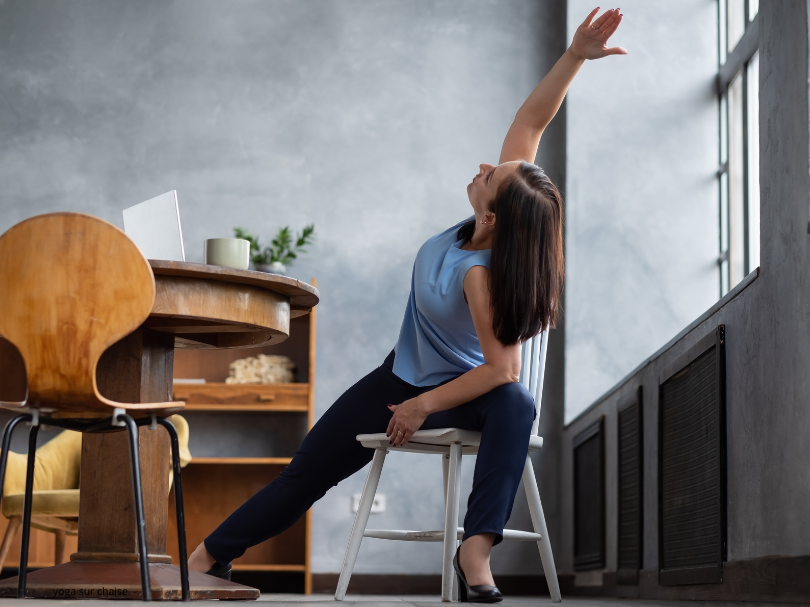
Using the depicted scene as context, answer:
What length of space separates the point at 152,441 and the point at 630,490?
60.3 inches

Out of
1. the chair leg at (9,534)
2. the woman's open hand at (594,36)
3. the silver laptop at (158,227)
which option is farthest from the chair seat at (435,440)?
the chair leg at (9,534)

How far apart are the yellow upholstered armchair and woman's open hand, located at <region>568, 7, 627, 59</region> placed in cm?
216

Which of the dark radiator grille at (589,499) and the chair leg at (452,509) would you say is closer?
the chair leg at (452,509)

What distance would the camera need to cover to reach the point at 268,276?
1822 mm

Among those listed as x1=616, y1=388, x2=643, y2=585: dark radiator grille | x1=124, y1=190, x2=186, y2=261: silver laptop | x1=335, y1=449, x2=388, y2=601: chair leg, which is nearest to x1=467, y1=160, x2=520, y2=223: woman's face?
x1=335, y1=449, x2=388, y2=601: chair leg

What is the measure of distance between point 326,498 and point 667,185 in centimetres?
208

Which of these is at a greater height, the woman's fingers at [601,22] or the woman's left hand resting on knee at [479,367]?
the woman's fingers at [601,22]

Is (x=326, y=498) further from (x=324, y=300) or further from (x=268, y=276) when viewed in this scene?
(x=268, y=276)

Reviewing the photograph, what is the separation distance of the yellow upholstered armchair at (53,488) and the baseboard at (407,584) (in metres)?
0.92

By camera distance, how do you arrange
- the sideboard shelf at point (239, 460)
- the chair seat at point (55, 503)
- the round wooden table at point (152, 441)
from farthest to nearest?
the sideboard shelf at point (239, 460) → the chair seat at point (55, 503) → the round wooden table at point (152, 441)

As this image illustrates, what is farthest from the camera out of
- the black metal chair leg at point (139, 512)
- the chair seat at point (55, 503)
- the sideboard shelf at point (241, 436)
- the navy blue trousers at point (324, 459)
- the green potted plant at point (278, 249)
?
the green potted plant at point (278, 249)

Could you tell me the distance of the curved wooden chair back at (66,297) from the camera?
5.02 feet

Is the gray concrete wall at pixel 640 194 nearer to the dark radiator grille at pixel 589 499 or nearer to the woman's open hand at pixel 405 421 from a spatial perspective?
the dark radiator grille at pixel 589 499

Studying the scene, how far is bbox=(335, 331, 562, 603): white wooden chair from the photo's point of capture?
175cm
